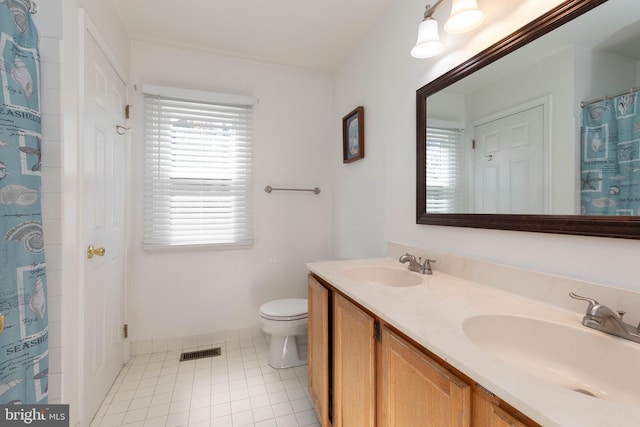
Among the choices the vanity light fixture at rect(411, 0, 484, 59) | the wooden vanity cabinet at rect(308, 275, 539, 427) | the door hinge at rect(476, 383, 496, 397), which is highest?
the vanity light fixture at rect(411, 0, 484, 59)

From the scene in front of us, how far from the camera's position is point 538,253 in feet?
3.22

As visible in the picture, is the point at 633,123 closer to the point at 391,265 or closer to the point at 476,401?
the point at 476,401

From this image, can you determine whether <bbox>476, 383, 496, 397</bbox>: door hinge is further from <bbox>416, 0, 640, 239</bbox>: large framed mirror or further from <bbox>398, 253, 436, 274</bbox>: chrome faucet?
<bbox>398, 253, 436, 274</bbox>: chrome faucet

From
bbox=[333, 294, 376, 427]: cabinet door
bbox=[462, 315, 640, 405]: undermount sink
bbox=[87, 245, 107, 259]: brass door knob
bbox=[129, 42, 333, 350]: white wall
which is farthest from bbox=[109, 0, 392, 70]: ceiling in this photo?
bbox=[462, 315, 640, 405]: undermount sink

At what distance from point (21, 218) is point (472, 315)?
1484 millimetres

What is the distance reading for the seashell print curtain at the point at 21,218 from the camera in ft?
2.86

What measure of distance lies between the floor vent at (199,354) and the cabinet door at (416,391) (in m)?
1.73

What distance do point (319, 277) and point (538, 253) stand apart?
94cm

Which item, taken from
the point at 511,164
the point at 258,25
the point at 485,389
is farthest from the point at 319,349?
the point at 258,25

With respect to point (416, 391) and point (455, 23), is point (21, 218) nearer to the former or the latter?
point (416, 391)

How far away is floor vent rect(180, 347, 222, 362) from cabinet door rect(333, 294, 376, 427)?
1.33m

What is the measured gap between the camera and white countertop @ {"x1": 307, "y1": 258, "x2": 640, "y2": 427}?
45 cm

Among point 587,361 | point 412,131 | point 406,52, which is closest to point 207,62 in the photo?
point 406,52
